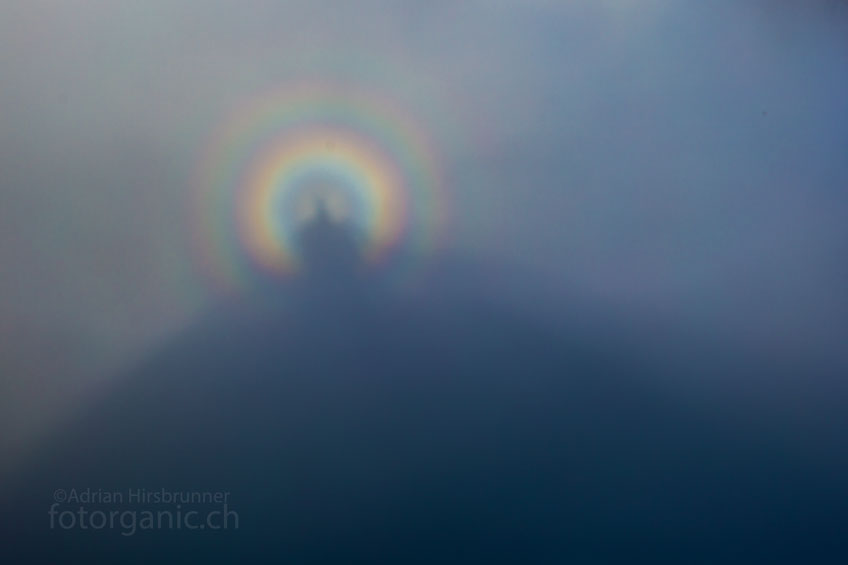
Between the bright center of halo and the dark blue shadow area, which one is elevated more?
the bright center of halo

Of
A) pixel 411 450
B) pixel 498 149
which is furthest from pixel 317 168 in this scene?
pixel 411 450

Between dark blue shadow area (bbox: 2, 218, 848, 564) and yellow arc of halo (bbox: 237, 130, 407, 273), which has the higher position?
yellow arc of halo (bbox: 237, 130, 407, 273)

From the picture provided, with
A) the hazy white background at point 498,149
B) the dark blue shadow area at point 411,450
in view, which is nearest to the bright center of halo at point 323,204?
the dark blue shadow area at point 411,450

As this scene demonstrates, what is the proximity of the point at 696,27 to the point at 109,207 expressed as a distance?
5.36ft

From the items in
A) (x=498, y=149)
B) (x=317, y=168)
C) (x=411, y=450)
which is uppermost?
(x=317, y=168)

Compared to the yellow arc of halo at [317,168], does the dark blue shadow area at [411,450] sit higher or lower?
lower

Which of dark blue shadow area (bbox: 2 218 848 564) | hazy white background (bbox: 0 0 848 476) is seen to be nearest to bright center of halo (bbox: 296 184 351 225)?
dark blue shadow area (bbox: 2 218 848 564)

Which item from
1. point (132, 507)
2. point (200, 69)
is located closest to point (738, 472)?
point (132, 507)

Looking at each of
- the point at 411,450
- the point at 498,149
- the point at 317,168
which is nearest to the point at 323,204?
the point at 317,168

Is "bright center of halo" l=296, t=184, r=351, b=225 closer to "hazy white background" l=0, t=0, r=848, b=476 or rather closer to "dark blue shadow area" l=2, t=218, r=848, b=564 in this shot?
"dark blue shadow area" l=2, t=218, r=848, b=564

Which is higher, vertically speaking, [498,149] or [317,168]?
[317,168]

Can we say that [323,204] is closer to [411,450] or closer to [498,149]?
[498,149]

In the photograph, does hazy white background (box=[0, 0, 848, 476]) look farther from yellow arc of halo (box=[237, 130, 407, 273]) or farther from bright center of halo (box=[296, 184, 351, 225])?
bright center of halo (box=[296, 184, 351, 225])

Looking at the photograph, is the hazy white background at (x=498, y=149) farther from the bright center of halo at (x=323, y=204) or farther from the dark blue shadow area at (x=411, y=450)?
the bright center of halo at (x=323, y=204)
